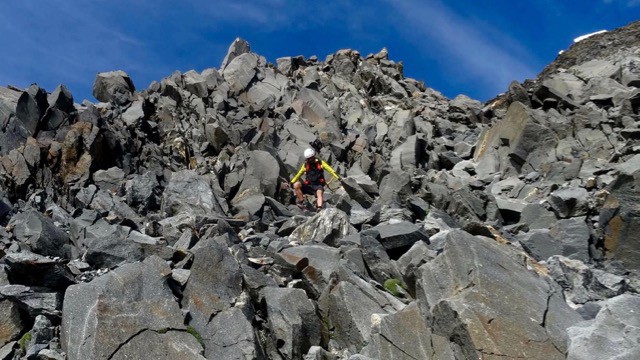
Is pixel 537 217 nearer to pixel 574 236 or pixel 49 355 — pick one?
pixel 574 236

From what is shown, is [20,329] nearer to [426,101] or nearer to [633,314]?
[633,314]

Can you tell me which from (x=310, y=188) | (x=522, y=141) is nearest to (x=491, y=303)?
(x=310, y=188)

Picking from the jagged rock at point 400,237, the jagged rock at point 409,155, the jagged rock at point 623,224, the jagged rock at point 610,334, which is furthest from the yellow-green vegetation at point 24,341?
the jagged rock at point 409,155

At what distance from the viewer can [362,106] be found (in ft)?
165

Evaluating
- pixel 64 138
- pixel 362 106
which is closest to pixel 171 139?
pixel 64 138

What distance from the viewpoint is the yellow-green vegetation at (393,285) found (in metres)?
16.1

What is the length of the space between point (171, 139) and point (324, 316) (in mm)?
25172

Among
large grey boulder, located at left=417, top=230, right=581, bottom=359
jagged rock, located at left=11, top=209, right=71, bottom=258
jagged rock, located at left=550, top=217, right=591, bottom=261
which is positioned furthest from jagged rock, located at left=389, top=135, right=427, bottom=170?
large grey boulder, located at left=417, top=230, right=581, bottom=359

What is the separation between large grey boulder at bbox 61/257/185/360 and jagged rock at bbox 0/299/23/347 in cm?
128

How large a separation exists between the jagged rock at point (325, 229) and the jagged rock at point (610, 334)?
30.1 ft

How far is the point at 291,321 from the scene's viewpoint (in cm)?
1382

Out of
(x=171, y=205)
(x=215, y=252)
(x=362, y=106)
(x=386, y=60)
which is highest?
(x=386, y=60)

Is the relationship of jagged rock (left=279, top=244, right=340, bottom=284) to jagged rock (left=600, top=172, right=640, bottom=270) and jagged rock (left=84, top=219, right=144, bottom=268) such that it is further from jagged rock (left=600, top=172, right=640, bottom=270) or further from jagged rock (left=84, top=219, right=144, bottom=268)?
jagged rock (left=600, top=172, right=640, bottom=270)

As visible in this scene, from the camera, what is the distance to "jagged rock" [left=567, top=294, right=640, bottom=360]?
1127 cm
